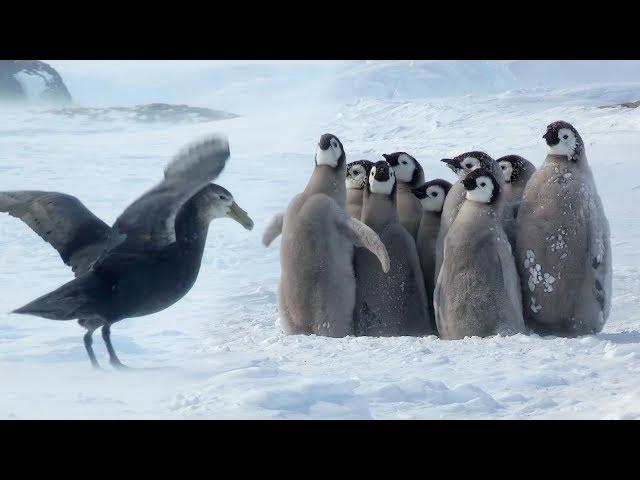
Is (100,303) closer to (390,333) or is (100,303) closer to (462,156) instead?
(390,333)

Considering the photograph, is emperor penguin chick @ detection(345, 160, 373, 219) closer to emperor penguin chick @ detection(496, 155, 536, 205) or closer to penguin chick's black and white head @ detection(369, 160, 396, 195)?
penguin chick's black and white head @ detection(369, 160, 396, 195)

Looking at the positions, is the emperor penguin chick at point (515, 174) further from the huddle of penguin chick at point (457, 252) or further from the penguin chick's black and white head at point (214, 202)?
the penguin chick's black and white head at point (214, 202)

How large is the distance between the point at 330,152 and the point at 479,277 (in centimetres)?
94

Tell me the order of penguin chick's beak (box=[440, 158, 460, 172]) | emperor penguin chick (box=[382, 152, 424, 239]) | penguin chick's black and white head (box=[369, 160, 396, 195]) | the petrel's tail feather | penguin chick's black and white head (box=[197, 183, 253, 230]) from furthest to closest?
emperor penguin chick (box=[382, 152, 424, 239]), penguin chick's beak (box=[440, 158, 460, 172]), penguin chick's black and white head (box=[369, 160, 396, 195]), penguin chick's black and white head (box=[197, 183, 253, 230]), the petrel's tail feather

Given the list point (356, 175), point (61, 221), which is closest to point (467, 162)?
point (356, 175)

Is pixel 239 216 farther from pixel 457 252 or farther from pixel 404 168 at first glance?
pixel 404 168

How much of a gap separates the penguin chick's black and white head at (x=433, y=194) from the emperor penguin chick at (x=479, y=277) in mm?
366

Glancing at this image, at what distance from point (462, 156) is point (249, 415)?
2.33 m

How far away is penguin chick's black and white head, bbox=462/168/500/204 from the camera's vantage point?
404cm

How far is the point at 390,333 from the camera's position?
13.8 ft

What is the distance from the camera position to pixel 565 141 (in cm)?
421

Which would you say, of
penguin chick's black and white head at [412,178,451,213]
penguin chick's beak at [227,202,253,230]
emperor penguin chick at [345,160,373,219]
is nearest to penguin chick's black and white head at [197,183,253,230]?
penguin chick's beak at [227,202,253,230]

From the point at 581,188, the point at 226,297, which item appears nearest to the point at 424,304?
the point at 581,188

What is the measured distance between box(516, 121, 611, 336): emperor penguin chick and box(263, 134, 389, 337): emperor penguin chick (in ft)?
2.18
